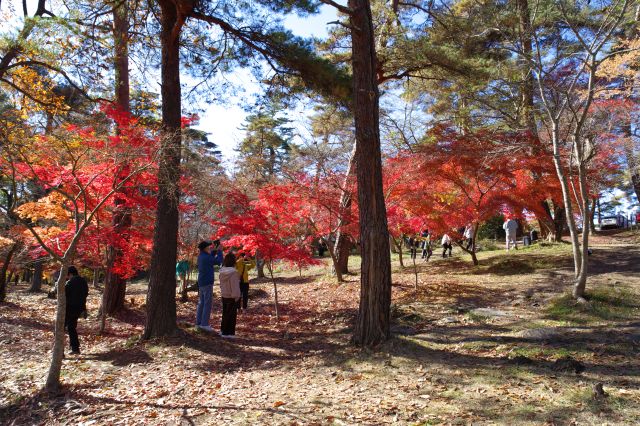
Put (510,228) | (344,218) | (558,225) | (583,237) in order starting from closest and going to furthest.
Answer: (583,237) → (344,218) → (510,228) → (558,225)

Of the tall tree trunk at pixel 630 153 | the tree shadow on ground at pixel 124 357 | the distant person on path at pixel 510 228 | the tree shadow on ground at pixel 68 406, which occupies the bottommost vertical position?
the tree shadow on ground at pixel 68 406

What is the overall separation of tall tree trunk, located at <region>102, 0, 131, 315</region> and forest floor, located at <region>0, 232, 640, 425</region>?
2.44 feet

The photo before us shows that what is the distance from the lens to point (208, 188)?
7.57m

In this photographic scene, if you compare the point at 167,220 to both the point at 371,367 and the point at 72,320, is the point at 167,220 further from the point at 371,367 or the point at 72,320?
the point at 371,367

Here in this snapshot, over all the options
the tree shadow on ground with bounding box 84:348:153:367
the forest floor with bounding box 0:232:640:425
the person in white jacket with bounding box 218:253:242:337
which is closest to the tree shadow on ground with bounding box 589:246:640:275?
the forest floor with bounding box 0:232:640:425

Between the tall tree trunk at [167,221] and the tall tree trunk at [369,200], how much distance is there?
Answer: 119 inches

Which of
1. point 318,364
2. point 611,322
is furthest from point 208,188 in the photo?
point 611,322

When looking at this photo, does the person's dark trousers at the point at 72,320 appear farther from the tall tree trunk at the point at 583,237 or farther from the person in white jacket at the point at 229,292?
the tall tree trunk at the point at 583,237

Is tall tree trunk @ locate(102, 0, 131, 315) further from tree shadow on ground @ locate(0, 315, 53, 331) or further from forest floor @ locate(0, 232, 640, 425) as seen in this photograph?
tree shadow on ground @ locate(0, 315, 53, 331)

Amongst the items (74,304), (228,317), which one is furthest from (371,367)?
(74,304)

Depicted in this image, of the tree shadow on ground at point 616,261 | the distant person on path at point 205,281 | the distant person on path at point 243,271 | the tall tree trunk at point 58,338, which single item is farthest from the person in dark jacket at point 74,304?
the tree shadow on ground at point 616,261

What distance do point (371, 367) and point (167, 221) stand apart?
4239 mm

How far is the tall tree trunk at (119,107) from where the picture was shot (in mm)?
8352

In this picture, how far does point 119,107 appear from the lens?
30.9ft
